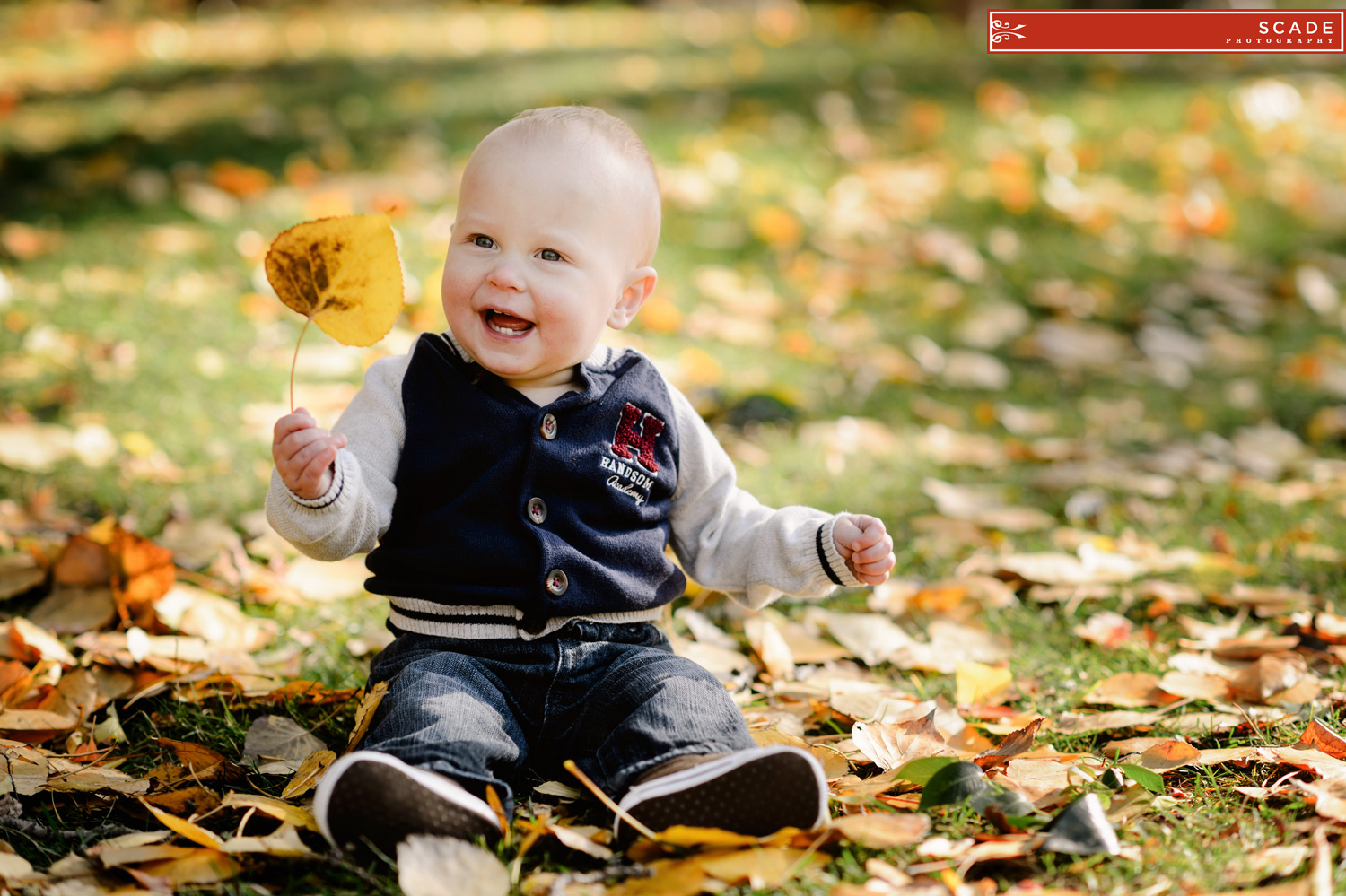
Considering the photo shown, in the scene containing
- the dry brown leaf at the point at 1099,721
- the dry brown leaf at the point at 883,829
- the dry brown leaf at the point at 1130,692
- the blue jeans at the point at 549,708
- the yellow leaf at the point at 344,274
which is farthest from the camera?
the dry brown leaf at the point at 1130,692

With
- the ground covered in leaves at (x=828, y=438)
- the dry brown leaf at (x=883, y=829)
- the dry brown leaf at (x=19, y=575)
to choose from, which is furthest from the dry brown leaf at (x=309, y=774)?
the dry brown leaf at (x=19, y=575)

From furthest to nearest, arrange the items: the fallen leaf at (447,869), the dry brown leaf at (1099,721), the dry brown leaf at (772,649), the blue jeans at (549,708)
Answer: the dry brown leaf at (772,649) → the dry brown leaf at (1099,721) → the blue jeans at (549,708) → the fallen leaf at (447,869)

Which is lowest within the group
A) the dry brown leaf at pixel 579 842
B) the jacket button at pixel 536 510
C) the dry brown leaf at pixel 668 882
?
the dry brown leaf at pixel 668 882

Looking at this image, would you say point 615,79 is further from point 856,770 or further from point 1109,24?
point 856,770

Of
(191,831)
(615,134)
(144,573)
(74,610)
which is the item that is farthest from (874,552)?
(74,610)

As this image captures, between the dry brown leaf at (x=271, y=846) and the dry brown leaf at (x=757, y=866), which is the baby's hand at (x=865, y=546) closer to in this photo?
the dry brown leaf at (x=757, y=866)

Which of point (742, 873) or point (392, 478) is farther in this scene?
point (392, 478)

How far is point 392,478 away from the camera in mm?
1730

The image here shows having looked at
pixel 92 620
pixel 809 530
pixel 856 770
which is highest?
pixel 809 530

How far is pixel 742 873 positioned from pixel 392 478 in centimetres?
76

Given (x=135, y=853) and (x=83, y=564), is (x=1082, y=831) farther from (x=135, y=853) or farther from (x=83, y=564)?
(x=83, y=564)

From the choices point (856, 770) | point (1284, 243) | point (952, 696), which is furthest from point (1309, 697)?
point (1284, 243)

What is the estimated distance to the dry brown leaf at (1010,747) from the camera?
1630mm

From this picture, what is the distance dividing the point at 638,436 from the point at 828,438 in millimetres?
1429
